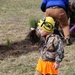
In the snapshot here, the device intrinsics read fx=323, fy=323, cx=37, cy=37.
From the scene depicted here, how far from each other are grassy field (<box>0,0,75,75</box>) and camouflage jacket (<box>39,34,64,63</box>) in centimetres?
130

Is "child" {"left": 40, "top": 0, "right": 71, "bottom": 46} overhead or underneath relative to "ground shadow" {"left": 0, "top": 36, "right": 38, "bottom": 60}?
overhead

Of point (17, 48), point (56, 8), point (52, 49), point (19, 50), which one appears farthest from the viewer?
point (17, 48)

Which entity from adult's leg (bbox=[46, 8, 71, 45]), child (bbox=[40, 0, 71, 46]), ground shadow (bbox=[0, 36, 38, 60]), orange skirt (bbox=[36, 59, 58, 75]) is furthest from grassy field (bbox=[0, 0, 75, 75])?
orange skirt (bbox=[36, 59, 58, 75])

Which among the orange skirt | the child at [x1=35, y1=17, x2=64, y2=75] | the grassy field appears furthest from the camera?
the grassy field

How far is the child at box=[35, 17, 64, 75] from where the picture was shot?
3928 millimetres

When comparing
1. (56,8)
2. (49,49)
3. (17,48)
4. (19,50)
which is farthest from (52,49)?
(17,48)

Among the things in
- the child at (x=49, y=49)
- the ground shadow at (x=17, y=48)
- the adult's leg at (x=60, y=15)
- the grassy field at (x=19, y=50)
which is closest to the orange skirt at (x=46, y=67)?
the child at (x=49, y=49)

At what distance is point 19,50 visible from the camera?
6.32 meters

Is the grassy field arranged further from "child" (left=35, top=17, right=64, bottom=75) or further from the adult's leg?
"child" (left=35, top=17, right=64, bottom=75)

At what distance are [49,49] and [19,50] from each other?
2350 mm

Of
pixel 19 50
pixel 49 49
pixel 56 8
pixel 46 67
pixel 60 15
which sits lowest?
pixel 19 50

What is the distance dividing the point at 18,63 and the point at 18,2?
240 inches

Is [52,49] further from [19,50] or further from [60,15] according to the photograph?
[19,50]

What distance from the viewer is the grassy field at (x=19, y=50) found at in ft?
17.9
